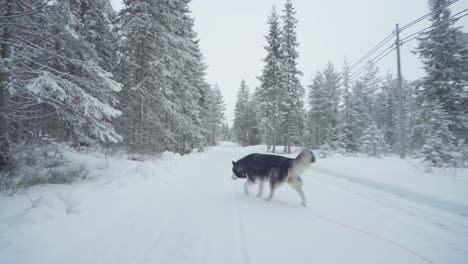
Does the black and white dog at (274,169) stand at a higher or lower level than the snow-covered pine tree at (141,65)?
lower

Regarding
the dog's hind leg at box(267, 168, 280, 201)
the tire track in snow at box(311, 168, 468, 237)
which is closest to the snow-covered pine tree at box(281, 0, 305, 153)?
the tire track in snow at box(311, 168, 468, 237)

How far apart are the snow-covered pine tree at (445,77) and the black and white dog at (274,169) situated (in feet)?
50.3

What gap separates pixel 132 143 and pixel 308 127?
40246 mm

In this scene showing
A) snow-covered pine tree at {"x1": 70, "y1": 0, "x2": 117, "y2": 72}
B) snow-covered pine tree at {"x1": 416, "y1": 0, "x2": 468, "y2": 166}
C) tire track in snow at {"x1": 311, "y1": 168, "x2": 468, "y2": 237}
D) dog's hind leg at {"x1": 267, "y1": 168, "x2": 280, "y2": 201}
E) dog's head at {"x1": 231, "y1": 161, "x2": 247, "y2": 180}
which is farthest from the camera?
snow-covered pine tree at {"x1": 416, "y1": 0, "x2": 468, "y2": 166}

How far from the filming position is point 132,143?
12.0 meters

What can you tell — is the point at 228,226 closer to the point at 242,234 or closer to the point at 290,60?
the point at 242,234

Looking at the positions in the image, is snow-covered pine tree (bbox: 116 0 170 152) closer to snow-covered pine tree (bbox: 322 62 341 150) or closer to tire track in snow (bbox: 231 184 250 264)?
tire track in snow (bbox: 231 184 250 264)

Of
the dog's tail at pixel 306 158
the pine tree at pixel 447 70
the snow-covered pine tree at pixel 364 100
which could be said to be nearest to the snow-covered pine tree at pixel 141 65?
the dog's tail at pixel 306 158

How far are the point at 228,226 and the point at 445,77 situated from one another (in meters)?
21.5

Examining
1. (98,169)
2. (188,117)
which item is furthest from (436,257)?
(188,117)

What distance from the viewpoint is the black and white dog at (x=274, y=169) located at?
16.0 feet

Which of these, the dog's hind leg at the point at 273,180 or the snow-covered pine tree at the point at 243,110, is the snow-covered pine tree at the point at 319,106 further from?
the dog's hind leg at the point at 273,180

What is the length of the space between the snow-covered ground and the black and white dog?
1.71 ft

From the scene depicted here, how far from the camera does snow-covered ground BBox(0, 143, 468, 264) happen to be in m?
2.58
